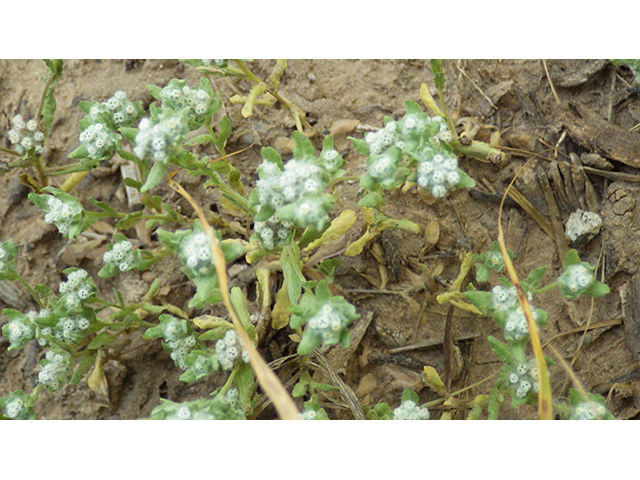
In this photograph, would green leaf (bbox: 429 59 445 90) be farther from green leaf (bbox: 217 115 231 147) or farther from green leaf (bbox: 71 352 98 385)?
green leaf (bbox: 71 352 98 385)

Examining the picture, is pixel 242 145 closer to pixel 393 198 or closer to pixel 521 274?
pixel 393 198

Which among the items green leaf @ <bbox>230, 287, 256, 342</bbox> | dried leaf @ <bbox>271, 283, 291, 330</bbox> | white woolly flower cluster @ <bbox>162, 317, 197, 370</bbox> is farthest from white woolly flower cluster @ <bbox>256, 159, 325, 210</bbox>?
white woolly flower cluster @ <bbox>162, 317, 197, 370</bbox>

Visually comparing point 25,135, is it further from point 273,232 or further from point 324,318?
point 324,318

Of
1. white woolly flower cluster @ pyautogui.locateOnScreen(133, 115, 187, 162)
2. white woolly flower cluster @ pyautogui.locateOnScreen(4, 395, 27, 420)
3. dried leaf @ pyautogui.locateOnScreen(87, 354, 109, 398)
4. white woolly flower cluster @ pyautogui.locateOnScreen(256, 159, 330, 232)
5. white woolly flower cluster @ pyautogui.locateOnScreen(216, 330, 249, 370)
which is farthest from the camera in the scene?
dried leaf @ pyautogui.locateOnScreen(87, 354, 109, 398)

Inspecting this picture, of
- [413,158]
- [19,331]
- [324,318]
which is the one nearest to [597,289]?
[413,158]

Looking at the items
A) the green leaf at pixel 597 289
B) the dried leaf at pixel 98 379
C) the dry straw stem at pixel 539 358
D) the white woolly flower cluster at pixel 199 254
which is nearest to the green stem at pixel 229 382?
the white woolly flower cluster at pixel 199 254

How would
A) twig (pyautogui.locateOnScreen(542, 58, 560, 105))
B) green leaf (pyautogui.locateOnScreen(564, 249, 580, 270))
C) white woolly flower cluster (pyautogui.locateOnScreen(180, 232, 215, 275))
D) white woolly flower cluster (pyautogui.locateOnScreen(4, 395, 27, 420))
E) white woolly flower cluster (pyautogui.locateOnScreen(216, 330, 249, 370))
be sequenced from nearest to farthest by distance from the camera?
white woolly flower cluster (pyautogui.locateOnScreen(180, 232, 215, 275)) < green leaf (pyautogui.locateOnScreen(564, 249, 580, 270)) < white woolly flower cluster (pyautogui.locateOnScreen(216, 330, 249, 370)) < white woolly flower cluster (pyautogui.locateOnScreen(4, 395, 27, 420)) < twig (pyautogui.locateOnScreen(542, 58, 560, 105))

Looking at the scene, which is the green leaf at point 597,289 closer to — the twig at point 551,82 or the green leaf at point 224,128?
the twig at point 551,82
